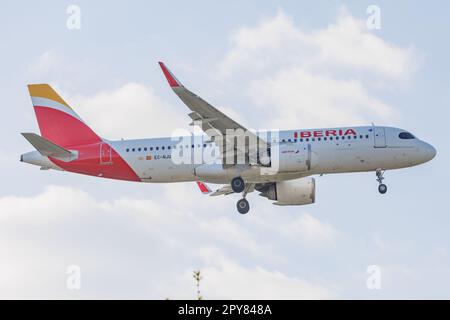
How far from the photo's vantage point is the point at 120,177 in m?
51.5

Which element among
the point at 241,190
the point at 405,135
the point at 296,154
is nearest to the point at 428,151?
the point at 405,135

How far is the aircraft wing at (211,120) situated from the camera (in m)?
41.8

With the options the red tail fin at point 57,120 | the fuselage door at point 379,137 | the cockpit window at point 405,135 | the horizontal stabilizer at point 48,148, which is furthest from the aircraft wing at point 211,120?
the horizontal stabilizer at point 48,148

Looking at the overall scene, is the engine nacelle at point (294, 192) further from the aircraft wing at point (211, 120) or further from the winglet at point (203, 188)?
the aircraft wing at point (211, 120)

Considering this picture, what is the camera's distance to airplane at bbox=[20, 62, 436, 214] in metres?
47.9

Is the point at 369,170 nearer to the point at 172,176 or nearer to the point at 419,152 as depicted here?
the point at 419,152

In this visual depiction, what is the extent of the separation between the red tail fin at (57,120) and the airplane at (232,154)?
0.31ft

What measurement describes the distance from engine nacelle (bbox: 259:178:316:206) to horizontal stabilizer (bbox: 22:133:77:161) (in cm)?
1403

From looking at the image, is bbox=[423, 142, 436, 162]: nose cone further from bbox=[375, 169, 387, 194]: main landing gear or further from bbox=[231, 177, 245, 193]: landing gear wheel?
bbox=[231, 177, 245, 193]: landing gear wheel

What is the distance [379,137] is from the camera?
48.6m

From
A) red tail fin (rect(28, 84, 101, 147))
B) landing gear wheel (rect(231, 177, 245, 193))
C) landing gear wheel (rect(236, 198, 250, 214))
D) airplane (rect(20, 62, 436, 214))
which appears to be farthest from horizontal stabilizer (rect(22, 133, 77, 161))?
landing gear wheel (rect(236, 198, 250, 214))
